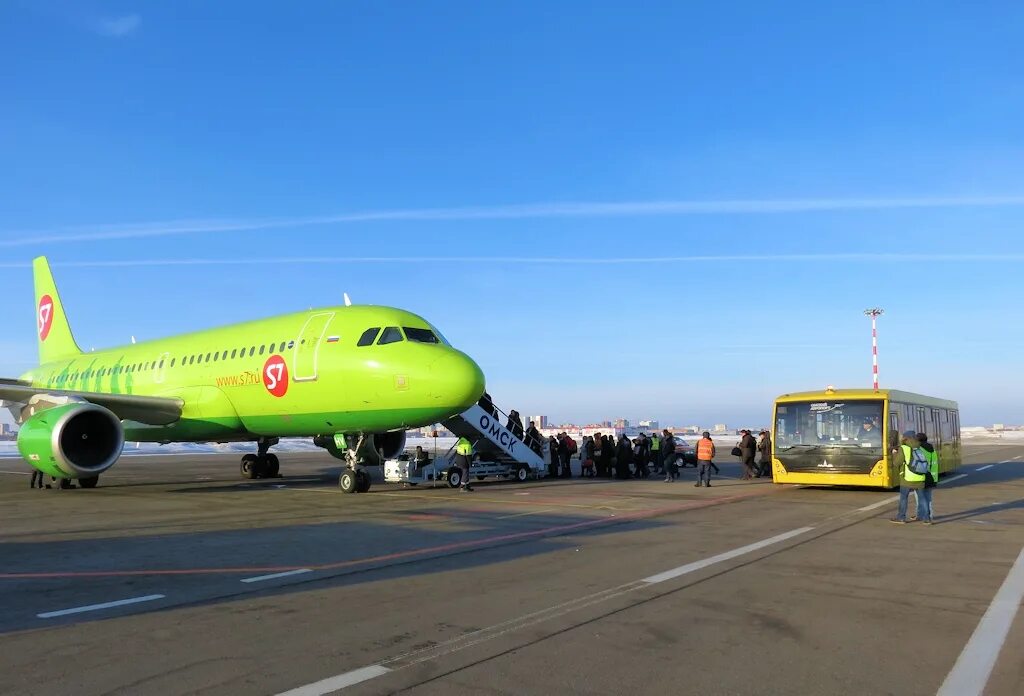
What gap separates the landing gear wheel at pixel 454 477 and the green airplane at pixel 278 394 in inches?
80.3

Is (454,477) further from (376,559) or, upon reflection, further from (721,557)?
(721,557)

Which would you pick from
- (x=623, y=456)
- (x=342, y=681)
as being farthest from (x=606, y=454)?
(x=342, y=681)

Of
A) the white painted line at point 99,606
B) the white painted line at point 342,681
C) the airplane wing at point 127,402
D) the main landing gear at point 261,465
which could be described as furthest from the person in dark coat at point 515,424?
the white painted line at point 342,681

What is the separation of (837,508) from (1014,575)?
7.07m

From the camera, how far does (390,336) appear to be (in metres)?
18.0

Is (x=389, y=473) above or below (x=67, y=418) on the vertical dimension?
below

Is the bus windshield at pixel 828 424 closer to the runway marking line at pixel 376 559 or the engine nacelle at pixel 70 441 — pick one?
the runway marking line at pixel 376 559

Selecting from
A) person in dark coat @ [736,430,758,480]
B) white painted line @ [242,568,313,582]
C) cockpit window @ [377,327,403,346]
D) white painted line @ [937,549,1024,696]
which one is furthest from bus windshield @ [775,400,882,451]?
white painted line @ [242,568,313,582]

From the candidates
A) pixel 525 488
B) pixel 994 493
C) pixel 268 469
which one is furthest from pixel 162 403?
pixel 994 493

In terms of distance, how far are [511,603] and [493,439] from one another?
55.3ft

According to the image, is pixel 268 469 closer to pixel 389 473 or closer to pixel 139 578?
pixel 389 473

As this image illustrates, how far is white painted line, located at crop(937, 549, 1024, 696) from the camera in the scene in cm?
484

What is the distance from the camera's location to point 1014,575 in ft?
27.9

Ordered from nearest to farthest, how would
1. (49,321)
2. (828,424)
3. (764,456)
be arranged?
1. (828,424)
2. (764,456)
3. (49,321)
